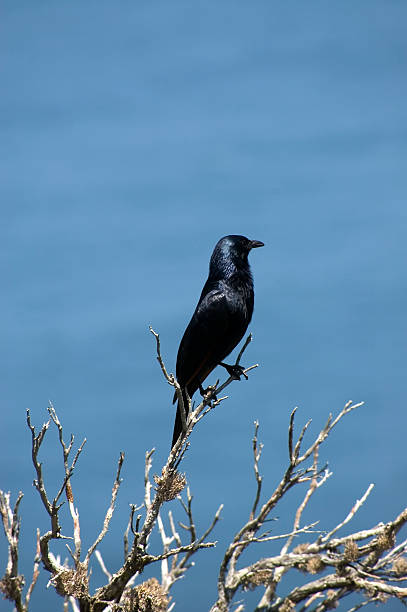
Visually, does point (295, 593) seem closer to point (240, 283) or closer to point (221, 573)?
point (221, 573)

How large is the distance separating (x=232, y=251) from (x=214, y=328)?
86cm

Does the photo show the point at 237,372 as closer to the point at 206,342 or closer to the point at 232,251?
the point at 206,342

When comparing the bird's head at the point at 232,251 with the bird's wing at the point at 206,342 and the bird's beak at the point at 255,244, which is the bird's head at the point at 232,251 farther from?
the bird's wing at the point at 206,342

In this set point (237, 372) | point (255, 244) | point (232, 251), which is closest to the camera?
point (237, 372)

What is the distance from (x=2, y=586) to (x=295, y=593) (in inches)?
68.4

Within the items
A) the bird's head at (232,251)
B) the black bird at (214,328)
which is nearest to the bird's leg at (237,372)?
the black bird at (214,328)

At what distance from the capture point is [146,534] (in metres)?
4.24

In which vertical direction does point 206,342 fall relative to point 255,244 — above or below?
below

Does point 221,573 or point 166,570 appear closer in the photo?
point 221,573

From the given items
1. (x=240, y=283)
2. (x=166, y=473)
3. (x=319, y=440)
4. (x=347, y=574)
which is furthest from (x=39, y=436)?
(x=240, y=283)

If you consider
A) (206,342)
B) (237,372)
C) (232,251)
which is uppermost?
(232,251)

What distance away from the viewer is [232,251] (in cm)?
617

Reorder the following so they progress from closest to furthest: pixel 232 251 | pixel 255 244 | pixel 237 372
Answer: pixel 237 372 → pixel 232 251 → pixel 255 244

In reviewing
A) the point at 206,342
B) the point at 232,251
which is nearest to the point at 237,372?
the point at 206,342
